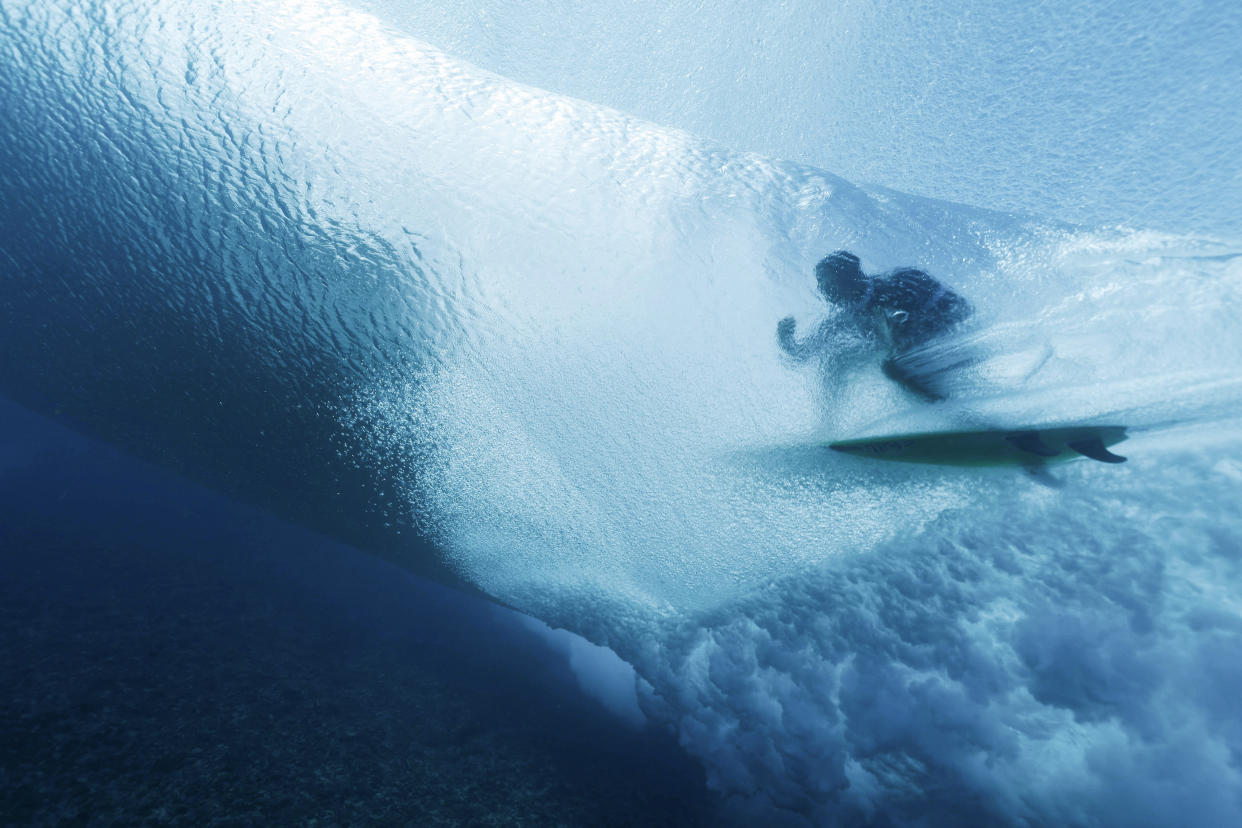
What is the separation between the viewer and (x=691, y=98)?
227cm

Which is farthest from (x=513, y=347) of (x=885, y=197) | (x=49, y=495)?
(x=49, y=495)

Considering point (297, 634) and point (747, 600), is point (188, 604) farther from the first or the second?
point (747, 600)

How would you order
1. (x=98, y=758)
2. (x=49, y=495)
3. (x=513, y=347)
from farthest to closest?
(x=49, y=495) → (x=513, y=347) → (x=98, y=758)

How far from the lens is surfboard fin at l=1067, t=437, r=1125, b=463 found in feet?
8.02

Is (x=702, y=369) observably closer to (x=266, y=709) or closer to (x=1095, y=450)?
(x=1095, y=450)

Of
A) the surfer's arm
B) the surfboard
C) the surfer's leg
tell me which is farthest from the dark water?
the surfer's leg

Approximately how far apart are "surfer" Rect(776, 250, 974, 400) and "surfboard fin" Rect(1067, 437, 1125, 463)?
0.81 meters

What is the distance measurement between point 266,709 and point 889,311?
4833 millimetres

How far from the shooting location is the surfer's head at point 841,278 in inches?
84.6

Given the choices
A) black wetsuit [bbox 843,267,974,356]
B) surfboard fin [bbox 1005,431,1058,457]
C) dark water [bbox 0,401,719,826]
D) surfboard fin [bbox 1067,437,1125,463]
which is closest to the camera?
black wetsuit [bbox 843,267,974,356]

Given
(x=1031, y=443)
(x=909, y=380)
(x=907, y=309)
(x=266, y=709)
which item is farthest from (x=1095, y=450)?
(x=266, y=709)

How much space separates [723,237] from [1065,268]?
135cm

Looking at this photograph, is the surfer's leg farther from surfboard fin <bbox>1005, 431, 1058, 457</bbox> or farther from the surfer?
surfboard fin <bbox>1005, 431, 1058, 457</bbox>

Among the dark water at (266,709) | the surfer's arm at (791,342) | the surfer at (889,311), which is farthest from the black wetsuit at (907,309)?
the dark water at (266,709)
